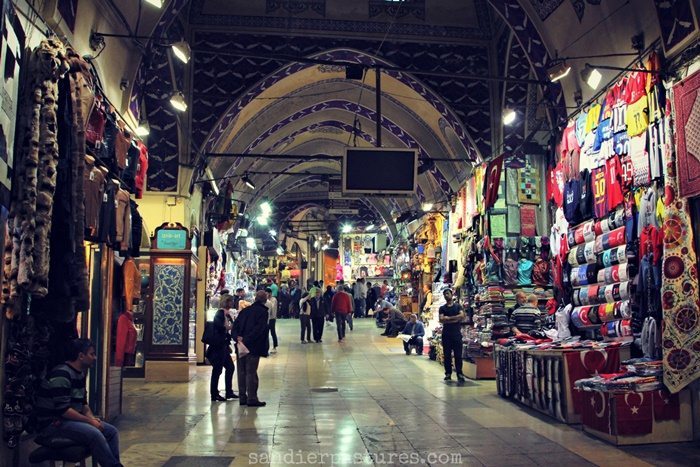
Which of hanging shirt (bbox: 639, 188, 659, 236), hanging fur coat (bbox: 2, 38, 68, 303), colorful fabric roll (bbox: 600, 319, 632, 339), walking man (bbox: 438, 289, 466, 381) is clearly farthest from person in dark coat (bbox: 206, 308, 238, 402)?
hanging shirt (bbox: 639, 188, 659, 236)

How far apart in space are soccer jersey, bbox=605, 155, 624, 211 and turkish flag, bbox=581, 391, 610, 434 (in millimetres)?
2096

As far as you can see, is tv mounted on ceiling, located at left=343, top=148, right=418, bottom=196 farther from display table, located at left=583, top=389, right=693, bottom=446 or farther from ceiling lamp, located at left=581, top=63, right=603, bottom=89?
display table, located at left=583, top=389, right=693, bottom=446

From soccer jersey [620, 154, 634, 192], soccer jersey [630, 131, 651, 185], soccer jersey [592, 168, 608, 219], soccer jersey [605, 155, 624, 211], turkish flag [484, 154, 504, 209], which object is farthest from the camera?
turkish flag [484, 154, 504, 209]

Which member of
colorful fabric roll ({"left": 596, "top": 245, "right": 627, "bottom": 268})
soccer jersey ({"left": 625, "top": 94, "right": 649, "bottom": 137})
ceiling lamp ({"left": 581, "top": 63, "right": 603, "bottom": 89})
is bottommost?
colorful fabric roll ({"left": 596, "top": 245, "right": 627, "bottom": 268})

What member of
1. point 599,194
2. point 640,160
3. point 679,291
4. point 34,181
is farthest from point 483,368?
point 34,181

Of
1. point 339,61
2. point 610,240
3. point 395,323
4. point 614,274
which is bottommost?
Result: point 395,323

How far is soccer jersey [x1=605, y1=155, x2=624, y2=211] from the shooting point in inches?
271

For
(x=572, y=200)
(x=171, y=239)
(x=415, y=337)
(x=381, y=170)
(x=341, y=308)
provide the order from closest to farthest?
(x=572, y=200), (x=381, y=170), (x=171, y=239), (x=415, y=337), (x=341, y=308)

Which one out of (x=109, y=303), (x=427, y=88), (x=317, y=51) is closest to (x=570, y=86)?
(x=427, y=88)

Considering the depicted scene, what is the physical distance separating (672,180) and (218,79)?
8.33 metres

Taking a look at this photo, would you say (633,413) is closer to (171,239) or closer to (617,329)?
(617,329)

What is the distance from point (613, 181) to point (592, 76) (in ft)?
4.55

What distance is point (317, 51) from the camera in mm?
11992

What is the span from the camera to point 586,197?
770cm
